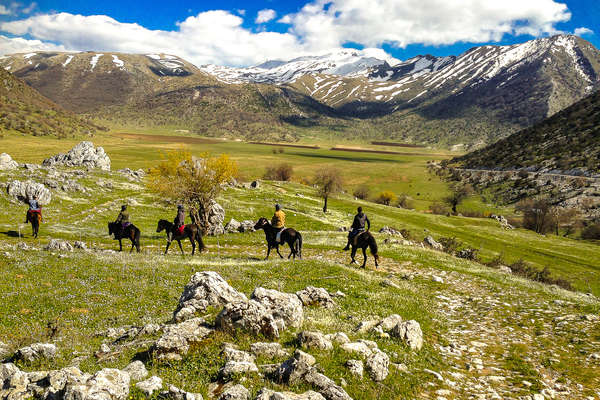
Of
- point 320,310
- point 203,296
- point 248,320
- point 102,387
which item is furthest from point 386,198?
point 102,387

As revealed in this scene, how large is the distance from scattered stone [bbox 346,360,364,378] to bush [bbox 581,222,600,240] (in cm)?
11362

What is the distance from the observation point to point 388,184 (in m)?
179

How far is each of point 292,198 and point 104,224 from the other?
5262 centimetres

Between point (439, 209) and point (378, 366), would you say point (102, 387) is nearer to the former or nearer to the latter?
point (378, 366)

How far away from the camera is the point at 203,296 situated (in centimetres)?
1357

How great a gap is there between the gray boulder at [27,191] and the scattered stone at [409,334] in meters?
60.2

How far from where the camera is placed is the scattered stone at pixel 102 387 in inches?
259

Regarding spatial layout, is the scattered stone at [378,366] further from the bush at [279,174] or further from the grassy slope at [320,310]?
the bush at [279,174]

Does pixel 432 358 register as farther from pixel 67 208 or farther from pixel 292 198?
pixel 292 198

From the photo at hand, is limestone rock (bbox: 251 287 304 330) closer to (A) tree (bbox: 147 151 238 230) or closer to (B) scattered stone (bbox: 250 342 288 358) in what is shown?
(B) scattered stone (bbox: 250 342 288 358)

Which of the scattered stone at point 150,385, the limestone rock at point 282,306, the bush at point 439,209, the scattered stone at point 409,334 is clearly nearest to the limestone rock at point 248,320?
the limestone rock at point 282,306

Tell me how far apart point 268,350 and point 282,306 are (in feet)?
8.19

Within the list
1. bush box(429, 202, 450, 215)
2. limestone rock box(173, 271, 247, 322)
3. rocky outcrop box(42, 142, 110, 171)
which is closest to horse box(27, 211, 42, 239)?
limestone rock box(173, 271, 247, 322)

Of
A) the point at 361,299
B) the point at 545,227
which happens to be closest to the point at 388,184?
the point at 545,227
